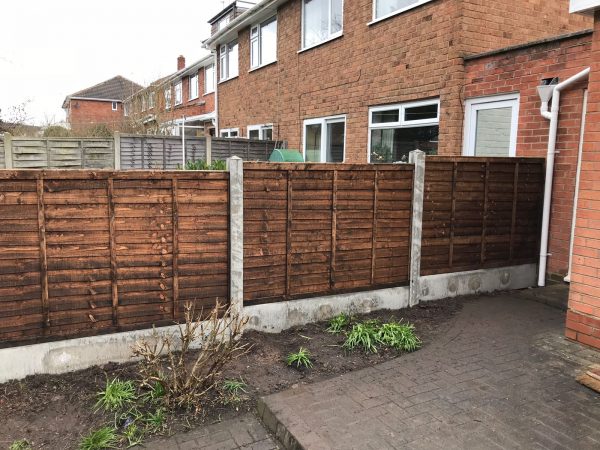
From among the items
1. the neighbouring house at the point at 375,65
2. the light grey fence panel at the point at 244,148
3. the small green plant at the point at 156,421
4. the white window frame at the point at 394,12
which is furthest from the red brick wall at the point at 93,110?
the small green plant at the point at 156,421

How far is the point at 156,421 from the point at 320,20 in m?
10.4

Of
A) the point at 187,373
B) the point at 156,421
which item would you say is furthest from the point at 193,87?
the point at 156,421

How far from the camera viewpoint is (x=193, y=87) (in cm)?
2664

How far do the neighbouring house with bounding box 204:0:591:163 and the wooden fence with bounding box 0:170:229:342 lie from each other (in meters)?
4.65

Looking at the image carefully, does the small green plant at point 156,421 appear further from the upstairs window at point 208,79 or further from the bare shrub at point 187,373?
the upstairs window at point 208,79

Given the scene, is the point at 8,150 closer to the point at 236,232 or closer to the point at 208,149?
the point at 208,149

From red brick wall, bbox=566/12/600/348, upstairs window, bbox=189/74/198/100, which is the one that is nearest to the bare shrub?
red brick wall, bbox=566/12/600/348

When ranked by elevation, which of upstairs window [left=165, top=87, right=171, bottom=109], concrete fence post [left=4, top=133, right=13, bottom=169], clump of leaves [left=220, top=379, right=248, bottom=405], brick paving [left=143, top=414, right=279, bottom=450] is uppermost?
upstairs window [left=165, top=87, right=171, bottom=109]

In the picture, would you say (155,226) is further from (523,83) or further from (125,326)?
(523,83)

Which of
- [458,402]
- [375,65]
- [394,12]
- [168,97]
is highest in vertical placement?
[168,97]

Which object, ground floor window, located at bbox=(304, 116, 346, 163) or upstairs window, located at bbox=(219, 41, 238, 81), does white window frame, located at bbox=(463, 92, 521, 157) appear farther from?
upstairs window, located at bbox=(219, 41, 238, 81)

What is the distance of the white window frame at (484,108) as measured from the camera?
6.71 metres

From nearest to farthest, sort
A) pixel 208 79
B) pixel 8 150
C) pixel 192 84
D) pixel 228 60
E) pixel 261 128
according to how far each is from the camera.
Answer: pixel 8 150 → pixel 261 128 → pixel 228 60 → pixel 208 79 → pixel 192 84

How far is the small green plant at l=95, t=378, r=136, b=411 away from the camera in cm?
348
